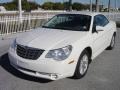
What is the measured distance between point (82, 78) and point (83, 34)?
1045 mm

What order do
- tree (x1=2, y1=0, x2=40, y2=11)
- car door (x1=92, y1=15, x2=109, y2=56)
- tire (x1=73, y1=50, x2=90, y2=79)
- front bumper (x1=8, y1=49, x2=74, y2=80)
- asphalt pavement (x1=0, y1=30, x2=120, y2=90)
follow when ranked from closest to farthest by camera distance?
1. front bumper (x1=8, y1=49, x2=74, y2=80)
2. asphalt pavement (x1=0, y1=30, x2=120, y2=90)
3. tire (x1=73, y1=50, x2=90, y2=79)
4. car door (x1=92, y1=15, x2=109, y2=56)
5. tree (x1=2, y1=0, x2=40, y2=11)

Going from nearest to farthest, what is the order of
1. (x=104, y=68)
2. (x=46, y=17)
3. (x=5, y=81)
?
(x=5, y=81), (x=104, y=68), (x=46, y=17)

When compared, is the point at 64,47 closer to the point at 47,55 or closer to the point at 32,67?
the point at 47,55

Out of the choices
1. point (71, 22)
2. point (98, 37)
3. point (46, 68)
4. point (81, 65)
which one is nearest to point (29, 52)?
point (46, 68)

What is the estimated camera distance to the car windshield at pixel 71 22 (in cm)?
564

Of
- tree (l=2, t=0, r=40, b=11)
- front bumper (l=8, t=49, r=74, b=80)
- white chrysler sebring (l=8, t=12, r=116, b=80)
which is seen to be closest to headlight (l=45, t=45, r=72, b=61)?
white chrysler sebring (l=8, t=12, r=116, b=80)

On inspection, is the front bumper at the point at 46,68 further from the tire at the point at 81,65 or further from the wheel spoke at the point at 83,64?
the wheel spoke at the point at 83,64

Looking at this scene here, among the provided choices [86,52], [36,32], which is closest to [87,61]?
[86,52]

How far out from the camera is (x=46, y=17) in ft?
47.5

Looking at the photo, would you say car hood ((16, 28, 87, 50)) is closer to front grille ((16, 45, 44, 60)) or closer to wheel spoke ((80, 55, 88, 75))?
front grille ((16, 45, 44, 60))

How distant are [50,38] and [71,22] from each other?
3.96ft

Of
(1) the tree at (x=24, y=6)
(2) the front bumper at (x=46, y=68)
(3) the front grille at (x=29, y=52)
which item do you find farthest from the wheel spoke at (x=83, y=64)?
(1) the tree at (x=24, y=6)

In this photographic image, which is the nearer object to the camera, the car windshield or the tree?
the car windshield

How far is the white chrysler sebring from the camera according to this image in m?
4.36
